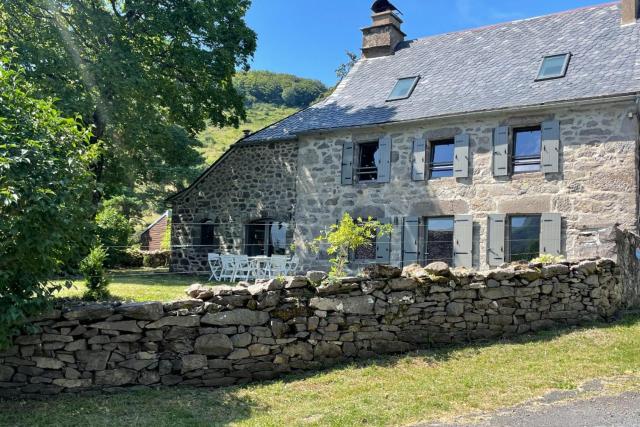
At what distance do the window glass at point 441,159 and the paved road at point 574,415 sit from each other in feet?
27.7

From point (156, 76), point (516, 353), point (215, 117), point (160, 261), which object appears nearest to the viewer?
point (516, 353)

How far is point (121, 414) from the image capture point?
565 centimetres

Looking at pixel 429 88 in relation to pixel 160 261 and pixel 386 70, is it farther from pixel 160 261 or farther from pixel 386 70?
pixel 160 261

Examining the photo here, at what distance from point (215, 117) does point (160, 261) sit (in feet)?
24.2

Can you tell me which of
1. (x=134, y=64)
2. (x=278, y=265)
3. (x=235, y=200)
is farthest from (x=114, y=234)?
(x=278, y=265)

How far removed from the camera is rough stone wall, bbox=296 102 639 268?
38.1 ft

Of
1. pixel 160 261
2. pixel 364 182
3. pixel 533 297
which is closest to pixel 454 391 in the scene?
pixel 533 297

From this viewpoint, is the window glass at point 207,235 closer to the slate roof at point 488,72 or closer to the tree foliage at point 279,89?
the slate roof at point 488,72

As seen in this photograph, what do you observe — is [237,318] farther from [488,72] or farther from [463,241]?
[488,72]

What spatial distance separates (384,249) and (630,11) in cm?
845

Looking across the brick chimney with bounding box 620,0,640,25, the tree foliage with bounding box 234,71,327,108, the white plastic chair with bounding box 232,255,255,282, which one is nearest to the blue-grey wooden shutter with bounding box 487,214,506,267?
the white plastic chair with bounding box 232,255,255,282

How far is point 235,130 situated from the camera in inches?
2137

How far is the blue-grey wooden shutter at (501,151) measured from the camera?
12750mm

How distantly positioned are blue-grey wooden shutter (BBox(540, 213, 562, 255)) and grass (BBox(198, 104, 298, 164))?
129ft
